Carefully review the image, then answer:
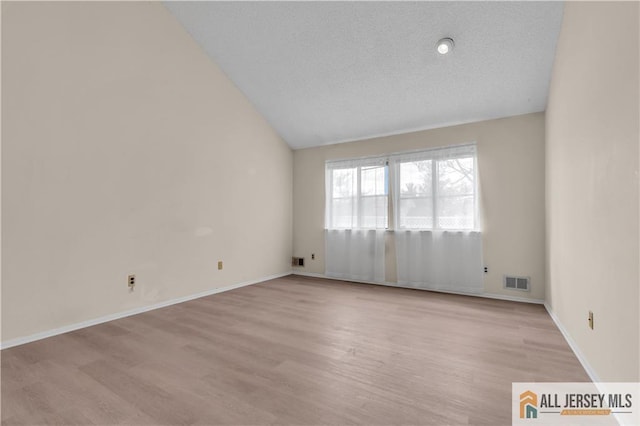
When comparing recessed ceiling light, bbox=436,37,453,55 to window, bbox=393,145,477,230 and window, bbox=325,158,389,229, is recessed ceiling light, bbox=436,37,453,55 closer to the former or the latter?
window, bbox=393,145,477,230

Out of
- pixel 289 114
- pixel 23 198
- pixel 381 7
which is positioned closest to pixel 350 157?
pixel 289 114

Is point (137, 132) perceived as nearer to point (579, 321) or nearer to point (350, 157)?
point (350, 157)

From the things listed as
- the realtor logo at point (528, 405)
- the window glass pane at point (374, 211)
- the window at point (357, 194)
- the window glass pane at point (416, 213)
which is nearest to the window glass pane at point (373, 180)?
the window at point (357, 194)

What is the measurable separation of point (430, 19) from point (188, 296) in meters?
4.10

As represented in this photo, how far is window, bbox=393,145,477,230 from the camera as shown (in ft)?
13.2

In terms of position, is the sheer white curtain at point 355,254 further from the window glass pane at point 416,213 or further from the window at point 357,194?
the window glass pane at point 416,213

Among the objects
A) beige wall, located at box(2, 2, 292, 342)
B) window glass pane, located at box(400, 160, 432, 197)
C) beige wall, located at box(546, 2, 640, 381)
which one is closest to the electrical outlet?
beige wall, located at box(2, 2, 292, 342)

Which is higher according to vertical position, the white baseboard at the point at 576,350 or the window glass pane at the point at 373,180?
the window glass pane at the point at 373,180

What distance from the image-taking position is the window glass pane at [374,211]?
4688 millimetres

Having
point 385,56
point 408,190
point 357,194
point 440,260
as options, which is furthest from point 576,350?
point 357,194

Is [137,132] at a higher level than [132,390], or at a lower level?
higher

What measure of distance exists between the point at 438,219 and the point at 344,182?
66.5 inches

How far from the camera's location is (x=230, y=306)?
11.1 ft

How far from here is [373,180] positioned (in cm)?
481
